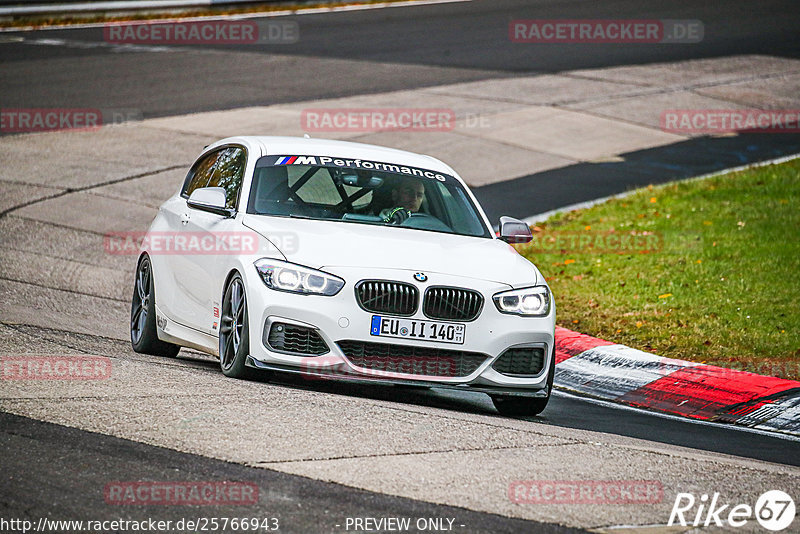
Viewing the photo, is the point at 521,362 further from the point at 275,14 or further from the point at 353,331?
the point at 275,14

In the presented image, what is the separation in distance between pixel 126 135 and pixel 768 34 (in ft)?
58.6

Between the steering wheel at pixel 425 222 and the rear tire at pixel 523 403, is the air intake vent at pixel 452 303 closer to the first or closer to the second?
the rear tire at pixel 523 403

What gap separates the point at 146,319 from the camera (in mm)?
9211

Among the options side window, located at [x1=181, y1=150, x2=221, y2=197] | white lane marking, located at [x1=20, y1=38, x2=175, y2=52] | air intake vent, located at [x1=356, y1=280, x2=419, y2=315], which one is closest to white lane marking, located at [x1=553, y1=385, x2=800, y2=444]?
air intake vent, located at [x1=356, y1=280, x2=419, y2=315]

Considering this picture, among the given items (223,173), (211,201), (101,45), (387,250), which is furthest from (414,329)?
(101,45)

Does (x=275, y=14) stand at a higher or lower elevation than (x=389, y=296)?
higher

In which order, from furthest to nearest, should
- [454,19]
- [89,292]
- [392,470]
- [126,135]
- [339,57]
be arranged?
[454,19]
[339,57]
[126,135]
[89,292]
[392,470]

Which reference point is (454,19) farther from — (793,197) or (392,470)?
(392,470)

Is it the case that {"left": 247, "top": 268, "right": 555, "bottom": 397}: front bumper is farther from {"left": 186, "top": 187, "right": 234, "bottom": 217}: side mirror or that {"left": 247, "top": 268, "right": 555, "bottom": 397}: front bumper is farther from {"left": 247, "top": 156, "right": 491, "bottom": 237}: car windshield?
{"left": 247, "top": 156, "right": 491, "bottom": 237}: car windshield

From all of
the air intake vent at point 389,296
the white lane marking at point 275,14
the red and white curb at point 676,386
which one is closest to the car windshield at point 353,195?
the air intake vent at point 389,296

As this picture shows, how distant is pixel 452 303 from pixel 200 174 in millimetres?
3079

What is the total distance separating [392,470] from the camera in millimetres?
5785

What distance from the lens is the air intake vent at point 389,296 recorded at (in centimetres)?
739

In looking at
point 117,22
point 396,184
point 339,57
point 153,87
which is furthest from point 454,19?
point 396,184
